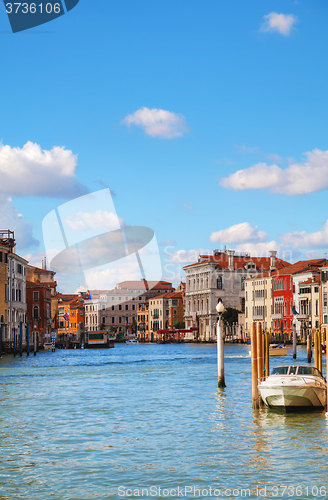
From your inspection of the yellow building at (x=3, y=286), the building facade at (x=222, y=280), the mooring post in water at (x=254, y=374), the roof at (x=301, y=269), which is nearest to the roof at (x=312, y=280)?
the roof at (x=301, y=269)

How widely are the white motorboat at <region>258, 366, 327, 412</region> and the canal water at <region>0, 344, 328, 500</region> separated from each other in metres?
0.29

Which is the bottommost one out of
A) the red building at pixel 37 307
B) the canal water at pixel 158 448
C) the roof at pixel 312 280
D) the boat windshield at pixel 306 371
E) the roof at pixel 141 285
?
the canal water at pixel 158 448

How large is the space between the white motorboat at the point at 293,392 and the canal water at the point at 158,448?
29cm

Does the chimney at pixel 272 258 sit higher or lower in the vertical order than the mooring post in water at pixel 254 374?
higher

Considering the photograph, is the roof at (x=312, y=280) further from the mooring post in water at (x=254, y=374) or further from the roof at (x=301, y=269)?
the mooring post in water at (x=254, y=374)

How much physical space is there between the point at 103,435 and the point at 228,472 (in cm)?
428

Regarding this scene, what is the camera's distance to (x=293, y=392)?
17.5 m

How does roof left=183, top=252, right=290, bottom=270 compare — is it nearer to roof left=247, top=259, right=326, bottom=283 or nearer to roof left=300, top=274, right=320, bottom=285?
roof left=247, top=259, right=326, bottom=283

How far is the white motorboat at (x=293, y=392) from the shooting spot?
1750cm

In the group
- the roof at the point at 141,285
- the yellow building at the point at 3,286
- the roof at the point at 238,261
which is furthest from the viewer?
the roof at the point at 141,285

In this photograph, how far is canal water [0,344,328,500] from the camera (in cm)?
1041

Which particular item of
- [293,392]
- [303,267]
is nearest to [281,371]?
[293,392]

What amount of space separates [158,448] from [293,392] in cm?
532

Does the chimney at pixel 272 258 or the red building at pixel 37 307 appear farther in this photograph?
A: the chimney at pixel 272 258
